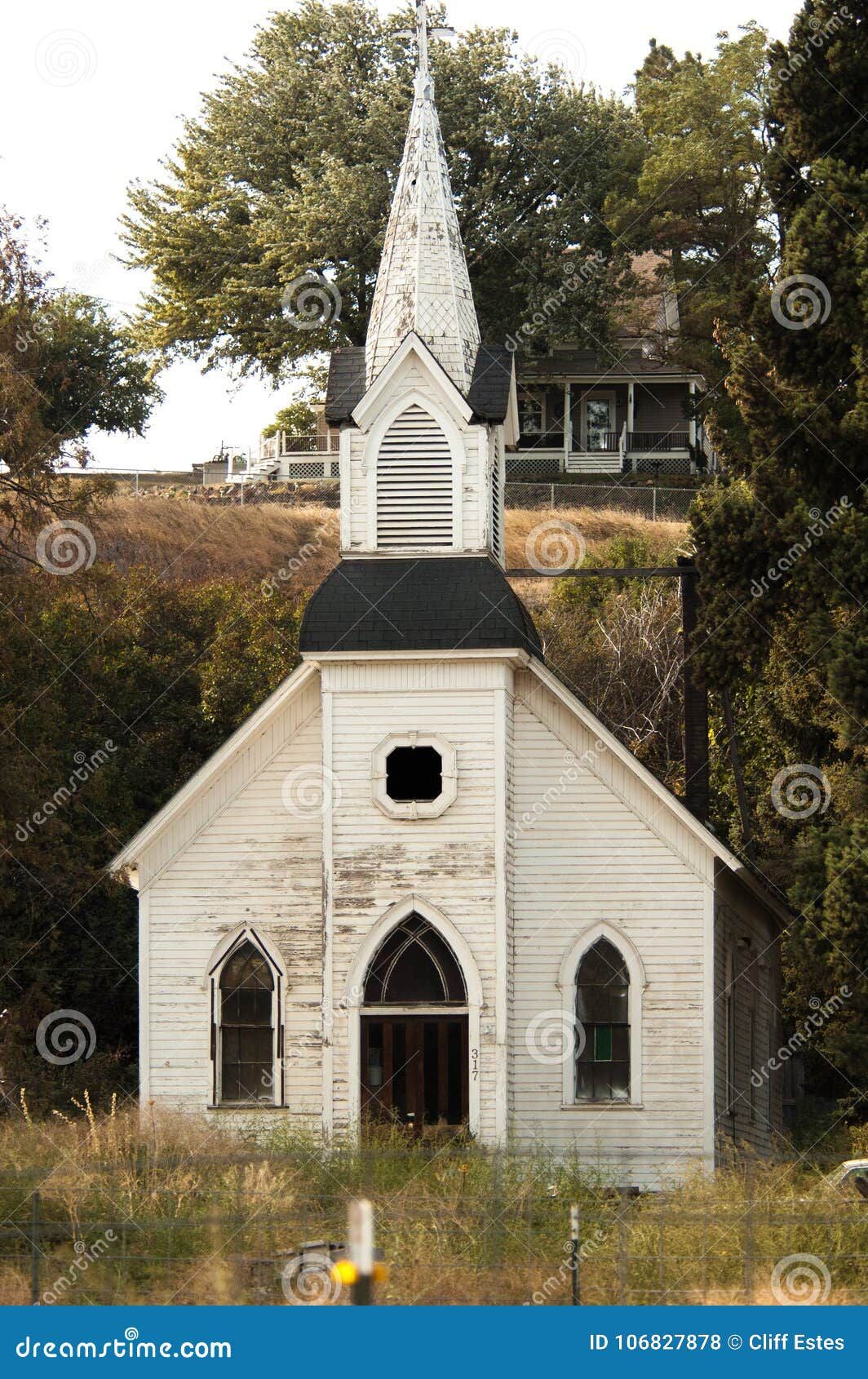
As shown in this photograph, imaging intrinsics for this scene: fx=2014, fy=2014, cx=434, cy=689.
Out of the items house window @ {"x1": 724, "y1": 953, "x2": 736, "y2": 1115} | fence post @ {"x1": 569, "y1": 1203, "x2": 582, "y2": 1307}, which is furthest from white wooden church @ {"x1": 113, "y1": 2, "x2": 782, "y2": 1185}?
fence post @ {"x1": 569, "y1": 1203, "x2": 582, "y2": 1307}

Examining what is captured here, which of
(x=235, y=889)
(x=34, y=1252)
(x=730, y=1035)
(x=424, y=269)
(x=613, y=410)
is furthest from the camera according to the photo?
(x=613, y=410)

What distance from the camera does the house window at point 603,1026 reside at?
2452cm

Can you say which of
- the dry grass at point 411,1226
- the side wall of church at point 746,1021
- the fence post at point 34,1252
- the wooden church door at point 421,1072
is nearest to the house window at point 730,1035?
the side wall of church at point 746,1021

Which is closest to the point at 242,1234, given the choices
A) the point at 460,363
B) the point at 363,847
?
the point at 363,847

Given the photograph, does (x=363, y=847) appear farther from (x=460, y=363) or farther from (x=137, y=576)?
(x=137, y=576)

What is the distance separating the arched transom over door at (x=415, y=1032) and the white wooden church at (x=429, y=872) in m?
0.04

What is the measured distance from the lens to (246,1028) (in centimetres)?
2503

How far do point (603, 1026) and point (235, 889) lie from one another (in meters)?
4.86

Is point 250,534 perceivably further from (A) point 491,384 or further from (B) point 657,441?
(A) point 491,384

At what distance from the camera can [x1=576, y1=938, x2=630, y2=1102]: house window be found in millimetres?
24516

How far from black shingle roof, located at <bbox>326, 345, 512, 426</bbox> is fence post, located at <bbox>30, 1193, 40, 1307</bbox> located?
11.3 metres

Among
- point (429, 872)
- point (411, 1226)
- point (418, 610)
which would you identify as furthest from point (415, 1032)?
point (411, 1226)

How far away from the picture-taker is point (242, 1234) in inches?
703

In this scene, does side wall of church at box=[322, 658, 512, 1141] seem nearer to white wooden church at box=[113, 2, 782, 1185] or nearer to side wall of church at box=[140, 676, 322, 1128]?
white wooden church at box=[113, 2, 782, 1185]
